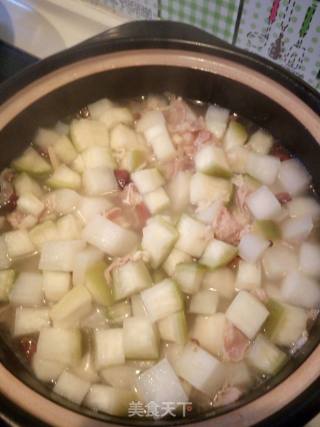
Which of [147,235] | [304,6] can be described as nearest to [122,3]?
[304,6]

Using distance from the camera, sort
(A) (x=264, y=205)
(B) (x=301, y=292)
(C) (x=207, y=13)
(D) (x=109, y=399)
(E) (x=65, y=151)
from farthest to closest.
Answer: (C) (x=207, y=13) < (E) (x=65, y=151) < (A) (x=264, y=205) < (B) (x=301, y=292) < (D) (x=109, y=399)

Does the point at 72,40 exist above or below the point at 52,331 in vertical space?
above

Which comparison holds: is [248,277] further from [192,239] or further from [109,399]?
[109,399]

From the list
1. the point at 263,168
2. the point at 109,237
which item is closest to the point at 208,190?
the point at 263,168

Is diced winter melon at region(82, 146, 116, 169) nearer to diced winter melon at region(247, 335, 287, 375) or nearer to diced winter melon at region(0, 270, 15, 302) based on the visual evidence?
diced winter melon at region(0, 270, 15, 302)

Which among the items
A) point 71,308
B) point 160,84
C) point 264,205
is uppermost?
point 160,84

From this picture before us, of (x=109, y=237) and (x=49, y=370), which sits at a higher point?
(x=109, y=237)

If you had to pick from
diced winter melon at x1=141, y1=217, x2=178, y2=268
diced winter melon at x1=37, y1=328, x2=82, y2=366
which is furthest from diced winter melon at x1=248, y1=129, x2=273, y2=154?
diced winter melon at x1=37, y1=328, x2=82, y2=366

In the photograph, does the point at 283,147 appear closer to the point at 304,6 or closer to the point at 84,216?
the point at 304,6
